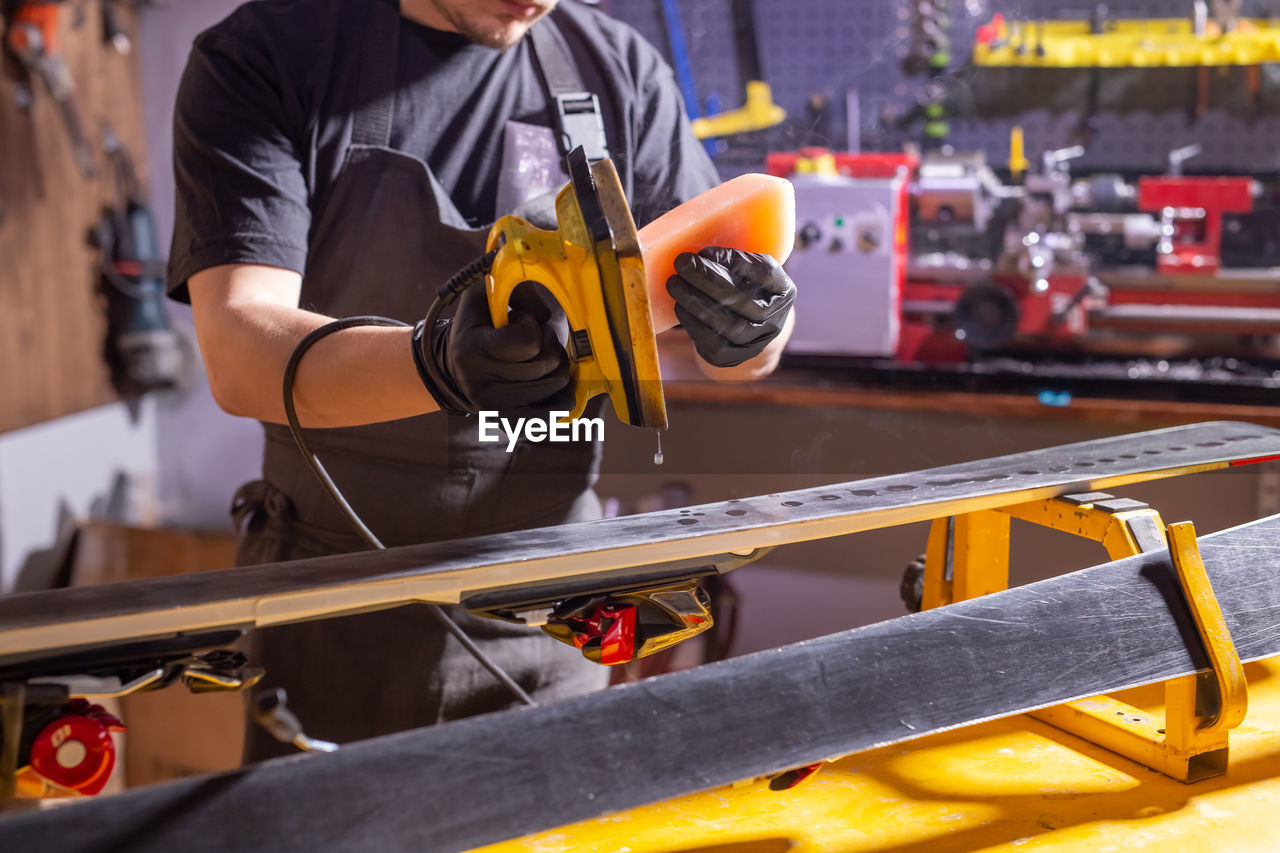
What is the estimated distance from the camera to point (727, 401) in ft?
2.89

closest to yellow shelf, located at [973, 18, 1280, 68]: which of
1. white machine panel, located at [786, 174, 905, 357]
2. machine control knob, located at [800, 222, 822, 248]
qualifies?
white machine panel, located at [786, 174, 905, 357]

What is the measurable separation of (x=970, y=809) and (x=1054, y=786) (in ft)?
0.25

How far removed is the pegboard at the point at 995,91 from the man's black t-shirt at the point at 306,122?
35.1 inches

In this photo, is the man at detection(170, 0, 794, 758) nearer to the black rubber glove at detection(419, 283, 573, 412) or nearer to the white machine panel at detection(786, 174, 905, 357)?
the black rubber glove at detection(419, 283, 573, 412)

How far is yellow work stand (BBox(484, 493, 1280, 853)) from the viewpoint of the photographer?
0.59 metres

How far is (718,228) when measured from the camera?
1.80ft

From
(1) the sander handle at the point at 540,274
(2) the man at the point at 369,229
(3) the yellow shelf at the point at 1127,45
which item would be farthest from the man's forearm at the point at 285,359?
(3) the yellow shelf at the point at 1127,45

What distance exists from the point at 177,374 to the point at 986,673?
839 mm

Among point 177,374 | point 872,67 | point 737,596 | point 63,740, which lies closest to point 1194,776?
point 737,596

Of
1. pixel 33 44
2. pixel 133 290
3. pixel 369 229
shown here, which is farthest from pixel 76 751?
pixel 33 44

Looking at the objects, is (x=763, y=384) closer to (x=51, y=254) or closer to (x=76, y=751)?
(x=76, y=751)

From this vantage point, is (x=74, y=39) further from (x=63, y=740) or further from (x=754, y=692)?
(x=754, y=692)

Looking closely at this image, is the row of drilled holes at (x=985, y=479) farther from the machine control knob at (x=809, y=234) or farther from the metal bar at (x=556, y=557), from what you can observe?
the machine control knob at (x=809, y=234)

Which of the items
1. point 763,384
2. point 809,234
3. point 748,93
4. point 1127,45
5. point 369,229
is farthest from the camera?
point 1127,45
